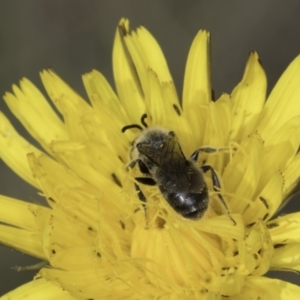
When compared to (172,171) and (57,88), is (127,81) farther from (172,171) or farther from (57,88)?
(172,171)

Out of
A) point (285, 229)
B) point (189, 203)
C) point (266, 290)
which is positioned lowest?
point (266, 290)

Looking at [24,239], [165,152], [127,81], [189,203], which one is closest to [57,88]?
[127,81]

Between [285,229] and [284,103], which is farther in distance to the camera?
[284,103]

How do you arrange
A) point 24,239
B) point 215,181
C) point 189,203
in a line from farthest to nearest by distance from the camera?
point 24,239
point 215,181
point 189,203

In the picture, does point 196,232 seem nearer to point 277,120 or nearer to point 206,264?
point 206,264

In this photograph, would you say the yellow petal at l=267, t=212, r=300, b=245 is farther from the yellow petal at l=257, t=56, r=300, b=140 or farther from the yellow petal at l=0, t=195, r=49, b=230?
the yellow petal at l=0, t=195, r=49, b=230

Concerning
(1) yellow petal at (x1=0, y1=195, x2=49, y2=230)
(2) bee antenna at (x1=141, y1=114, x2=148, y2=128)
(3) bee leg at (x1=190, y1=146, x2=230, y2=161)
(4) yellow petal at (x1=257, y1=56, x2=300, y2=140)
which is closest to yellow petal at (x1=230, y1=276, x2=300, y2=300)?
(3) bee leg at (x1=190, y1=146, x2=230, y2=161)

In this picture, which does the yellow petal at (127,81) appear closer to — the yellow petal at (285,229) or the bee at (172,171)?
the bee at (172,171)
